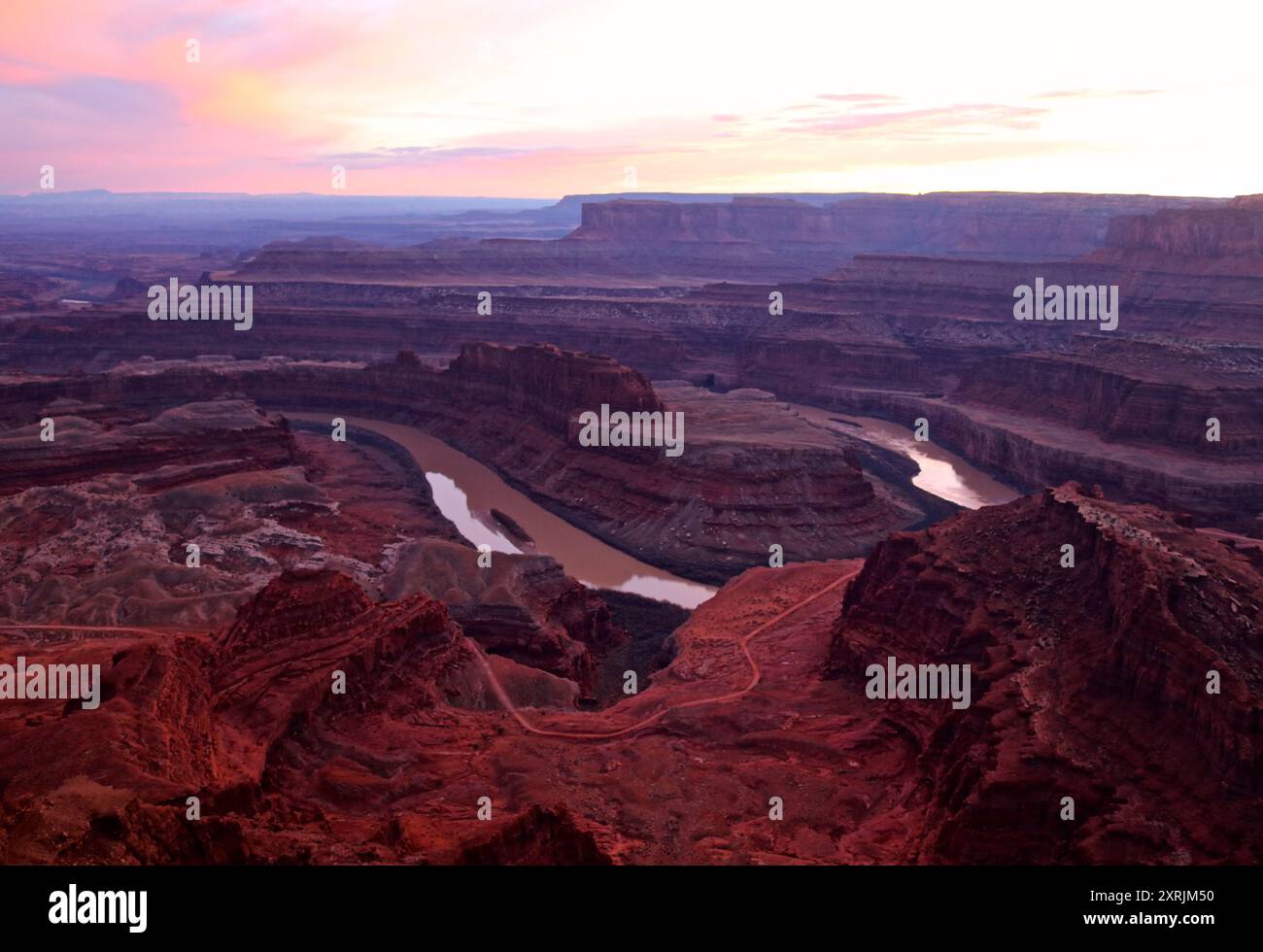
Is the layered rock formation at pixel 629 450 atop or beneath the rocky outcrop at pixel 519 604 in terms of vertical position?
atop

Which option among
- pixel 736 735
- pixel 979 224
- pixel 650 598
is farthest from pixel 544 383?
pixel 979 224

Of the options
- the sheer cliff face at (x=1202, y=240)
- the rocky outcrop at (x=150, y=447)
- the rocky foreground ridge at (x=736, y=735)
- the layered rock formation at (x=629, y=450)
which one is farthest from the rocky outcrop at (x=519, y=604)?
the sheer cliff face at (x=1202, y=240)

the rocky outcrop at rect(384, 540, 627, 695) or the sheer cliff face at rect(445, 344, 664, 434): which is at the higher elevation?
the sheer cliff face at rect(445, 344, 664, 434)

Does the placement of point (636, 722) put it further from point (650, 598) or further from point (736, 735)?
point (650, 598)

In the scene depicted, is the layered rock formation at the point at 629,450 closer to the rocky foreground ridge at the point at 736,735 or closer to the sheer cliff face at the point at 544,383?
the sheer cliff face at the point at 544,383

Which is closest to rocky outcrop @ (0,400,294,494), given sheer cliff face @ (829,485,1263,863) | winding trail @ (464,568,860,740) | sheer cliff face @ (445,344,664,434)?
sheer cliff face @ (445,344,664,434)

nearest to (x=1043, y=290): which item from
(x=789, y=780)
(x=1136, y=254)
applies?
(x=1136, y=254)

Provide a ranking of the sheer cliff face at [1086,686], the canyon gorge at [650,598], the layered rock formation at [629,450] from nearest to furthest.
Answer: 1. the sheer cliff face at [1086,686]
2. the canyon gorge at [650,598]
3. the layered rock formation at [629,450]

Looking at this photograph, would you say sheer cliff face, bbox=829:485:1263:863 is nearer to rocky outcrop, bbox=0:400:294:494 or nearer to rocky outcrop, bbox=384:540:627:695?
rocky outcrop, bbox=384:540:627:695
